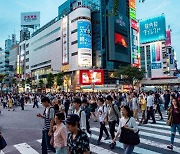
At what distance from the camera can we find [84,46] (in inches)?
2544

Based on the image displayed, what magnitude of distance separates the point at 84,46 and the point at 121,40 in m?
15.5

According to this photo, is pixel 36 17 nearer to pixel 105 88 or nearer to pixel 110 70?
pixel 110 70

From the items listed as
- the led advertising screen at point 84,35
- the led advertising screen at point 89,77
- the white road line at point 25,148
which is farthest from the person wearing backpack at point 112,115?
the led advertising screen at point 84,35

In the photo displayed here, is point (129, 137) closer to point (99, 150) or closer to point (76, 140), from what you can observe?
point (76, 140)

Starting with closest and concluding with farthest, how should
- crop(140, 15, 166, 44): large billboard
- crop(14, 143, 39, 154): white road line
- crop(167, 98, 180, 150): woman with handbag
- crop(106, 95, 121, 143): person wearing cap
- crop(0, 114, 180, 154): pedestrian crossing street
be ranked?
1. crop(167, 98, 180, 150): woman with handbag
2. crop(0, 114, 180, 154): pedestrian crossing street
3. crop(14, 143, 39, 154): white road line
4. crop(106, 95, 121, 143): person wearing cap
5. crop(140, 15, 166, 44): large billboard

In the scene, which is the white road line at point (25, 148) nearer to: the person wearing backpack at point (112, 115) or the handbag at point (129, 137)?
the person wearing backpack at point (112, 115)

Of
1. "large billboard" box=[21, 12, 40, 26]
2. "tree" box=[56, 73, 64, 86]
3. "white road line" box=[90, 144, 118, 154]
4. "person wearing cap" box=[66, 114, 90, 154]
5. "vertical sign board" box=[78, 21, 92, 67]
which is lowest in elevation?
"white road line" box=[90, 144, 118, 154]

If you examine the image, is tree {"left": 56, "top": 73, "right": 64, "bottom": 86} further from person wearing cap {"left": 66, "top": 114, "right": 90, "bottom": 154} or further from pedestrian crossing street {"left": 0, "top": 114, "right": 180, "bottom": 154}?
person wearing cap {"left": 66, "top": 114, "right": 90, "bottom": 154}

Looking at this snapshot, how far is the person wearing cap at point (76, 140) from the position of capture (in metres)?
3.09

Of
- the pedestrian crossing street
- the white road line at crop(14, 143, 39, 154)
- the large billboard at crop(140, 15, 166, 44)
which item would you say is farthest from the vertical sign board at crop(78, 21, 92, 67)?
the white road line at crop(14, 143, 39, 154)

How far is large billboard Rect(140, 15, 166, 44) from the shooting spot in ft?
186

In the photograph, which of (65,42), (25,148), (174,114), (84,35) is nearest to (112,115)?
(174,114)

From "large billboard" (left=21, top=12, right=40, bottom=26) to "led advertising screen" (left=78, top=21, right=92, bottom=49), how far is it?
3782 cm

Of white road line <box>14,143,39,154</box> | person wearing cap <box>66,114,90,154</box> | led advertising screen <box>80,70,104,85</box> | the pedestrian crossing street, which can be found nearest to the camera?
person wearing cap <box>66,114,90,154</box>
